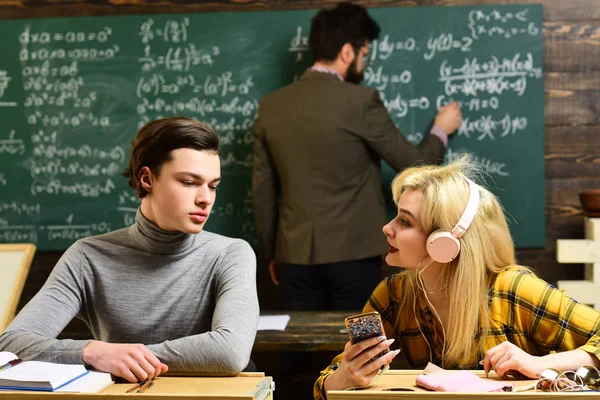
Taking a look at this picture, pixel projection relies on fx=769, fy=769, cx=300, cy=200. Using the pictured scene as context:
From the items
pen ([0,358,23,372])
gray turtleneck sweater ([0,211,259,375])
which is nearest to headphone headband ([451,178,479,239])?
gray turtleneck sweater ([0,211,259,375])

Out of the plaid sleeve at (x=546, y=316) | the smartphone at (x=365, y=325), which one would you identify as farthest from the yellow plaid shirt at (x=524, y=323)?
the smartphone at (x=365, y=325)

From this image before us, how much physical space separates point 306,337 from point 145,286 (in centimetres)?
75

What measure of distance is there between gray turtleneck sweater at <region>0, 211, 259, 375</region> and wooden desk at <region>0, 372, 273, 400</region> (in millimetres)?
250

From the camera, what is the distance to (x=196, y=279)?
6.24ft

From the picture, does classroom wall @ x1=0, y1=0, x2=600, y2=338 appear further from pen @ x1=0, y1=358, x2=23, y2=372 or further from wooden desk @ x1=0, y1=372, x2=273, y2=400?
wooden desk @ x1=0, y1=372, x2=273, y2=400

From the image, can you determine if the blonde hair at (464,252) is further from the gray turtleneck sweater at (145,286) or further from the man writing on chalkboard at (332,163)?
the man writing on chalkboard at (332,163)

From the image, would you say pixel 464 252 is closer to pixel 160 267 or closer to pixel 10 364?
pixel 160 267

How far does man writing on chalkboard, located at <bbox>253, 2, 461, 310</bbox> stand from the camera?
3162 millimetres

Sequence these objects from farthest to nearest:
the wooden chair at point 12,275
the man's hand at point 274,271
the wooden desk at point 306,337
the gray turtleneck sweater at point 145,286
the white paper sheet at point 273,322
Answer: the man's hand at point 274,271 → the wooden chair at point 12,275 → the white paper sheet at point 273,322 → the wooden desk at point 306,337 → the gray turtleneck sweater at point 145,286

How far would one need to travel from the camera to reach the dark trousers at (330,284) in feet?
10.3

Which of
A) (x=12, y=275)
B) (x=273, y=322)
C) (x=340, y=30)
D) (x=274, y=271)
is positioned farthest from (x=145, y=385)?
(x=340, y=30)

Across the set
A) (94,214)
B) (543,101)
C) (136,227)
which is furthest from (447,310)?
(94,214)

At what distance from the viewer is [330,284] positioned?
3.22 metres

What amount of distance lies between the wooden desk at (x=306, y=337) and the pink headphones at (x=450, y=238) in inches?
31.8
